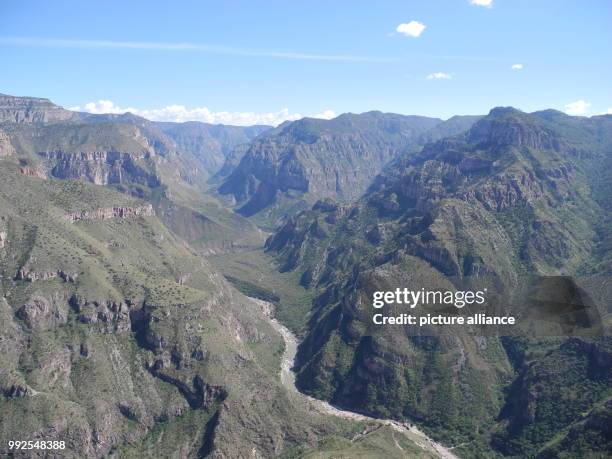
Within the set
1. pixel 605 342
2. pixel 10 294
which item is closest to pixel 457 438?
pixel 605 342

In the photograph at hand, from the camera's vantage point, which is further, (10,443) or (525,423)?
(525,423)

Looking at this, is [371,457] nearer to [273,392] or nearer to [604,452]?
[273,392]

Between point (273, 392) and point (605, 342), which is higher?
point (605, 342)

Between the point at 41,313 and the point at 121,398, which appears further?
the point at 41,313

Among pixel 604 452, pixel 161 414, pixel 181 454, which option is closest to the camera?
pixel 604 452

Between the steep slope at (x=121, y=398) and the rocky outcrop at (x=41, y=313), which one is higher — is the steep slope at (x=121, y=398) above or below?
below

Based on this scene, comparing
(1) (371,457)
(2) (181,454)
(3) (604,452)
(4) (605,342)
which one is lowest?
(2) (181,454)

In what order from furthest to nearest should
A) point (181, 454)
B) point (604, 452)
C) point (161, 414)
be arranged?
point (161, 414)
point (181, 454)
point (604, 452)

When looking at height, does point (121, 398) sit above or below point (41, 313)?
below

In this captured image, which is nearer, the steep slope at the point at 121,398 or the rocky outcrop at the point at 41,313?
the steep slope at the point at 121,398

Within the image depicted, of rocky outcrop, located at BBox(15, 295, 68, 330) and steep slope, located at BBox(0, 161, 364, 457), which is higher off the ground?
rocky outcrop, located at BBox(15, 295, 68, 330)

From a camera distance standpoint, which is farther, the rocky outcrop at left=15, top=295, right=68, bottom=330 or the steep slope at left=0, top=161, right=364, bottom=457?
the rocky outcrop at left=15, top=295, right=68, bottom=330
